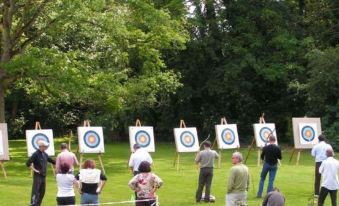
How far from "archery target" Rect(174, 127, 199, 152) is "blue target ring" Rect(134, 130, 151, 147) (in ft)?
3.79

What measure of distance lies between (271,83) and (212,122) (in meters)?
4.45

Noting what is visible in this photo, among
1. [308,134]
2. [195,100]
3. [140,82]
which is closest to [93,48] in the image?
[140,82]

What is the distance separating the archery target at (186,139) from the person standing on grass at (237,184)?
12729 mm

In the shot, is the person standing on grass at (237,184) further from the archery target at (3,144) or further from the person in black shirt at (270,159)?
the archery target at (3,144)

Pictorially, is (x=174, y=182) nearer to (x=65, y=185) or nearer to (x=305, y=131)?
(x=65, y=185)

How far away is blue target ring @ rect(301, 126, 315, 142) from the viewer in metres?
24.3

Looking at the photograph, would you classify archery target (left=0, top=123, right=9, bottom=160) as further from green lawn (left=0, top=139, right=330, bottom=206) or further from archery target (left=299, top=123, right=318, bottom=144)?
archery target (left=299, top=123, right=318, bottom=144)

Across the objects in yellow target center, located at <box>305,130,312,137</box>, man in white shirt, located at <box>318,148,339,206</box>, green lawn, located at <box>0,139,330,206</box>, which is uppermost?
yellow target center, located at <box>305,130,312,137</box>

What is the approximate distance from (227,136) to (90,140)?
5.81 m

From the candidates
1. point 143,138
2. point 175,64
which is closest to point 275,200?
point 143,138

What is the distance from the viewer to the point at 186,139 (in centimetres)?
2416

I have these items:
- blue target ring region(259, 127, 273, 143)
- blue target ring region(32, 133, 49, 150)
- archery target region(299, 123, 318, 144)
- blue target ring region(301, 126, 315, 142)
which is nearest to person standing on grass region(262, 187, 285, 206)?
blue target ring region(32, 133, 49, 150)

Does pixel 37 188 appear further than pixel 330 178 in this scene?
Yes

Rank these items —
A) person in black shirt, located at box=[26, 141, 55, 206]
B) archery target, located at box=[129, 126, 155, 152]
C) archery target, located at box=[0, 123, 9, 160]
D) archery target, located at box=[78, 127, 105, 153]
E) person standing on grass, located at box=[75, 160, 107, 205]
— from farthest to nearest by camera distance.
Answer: archery target, located at box=[129, 126, 155, 152] < archery target, located at box=[78, 127, 105, 153] < archery target, located at box=[0, 123, 9, 160] < person in black shirt, located at box=[26, 141, 55, 206] < person standing on grass, located at box=[75, 160, 107, 205]
